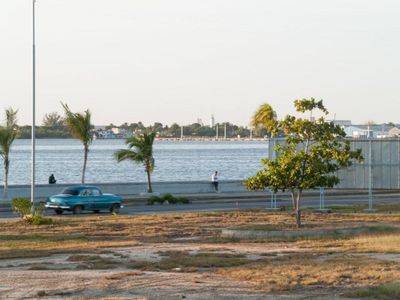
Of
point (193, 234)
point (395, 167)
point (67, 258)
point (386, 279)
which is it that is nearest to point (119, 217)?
point (193, 234)

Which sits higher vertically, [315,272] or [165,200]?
[315,272]

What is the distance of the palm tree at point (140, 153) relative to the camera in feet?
188

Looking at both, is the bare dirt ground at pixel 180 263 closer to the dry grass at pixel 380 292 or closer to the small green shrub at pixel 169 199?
the dry grass at pixel 380 292

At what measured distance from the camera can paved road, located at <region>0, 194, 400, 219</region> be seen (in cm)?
4284

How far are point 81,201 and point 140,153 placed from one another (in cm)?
1641

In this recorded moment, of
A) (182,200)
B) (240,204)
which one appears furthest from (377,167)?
(182,200)

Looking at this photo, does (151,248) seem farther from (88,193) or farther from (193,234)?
(88,193)

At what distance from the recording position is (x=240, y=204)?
47906mm

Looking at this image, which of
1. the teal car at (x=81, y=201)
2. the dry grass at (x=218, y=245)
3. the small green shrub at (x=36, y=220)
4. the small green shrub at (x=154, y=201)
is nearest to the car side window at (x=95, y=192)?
the teal car at (x=81, y=201)

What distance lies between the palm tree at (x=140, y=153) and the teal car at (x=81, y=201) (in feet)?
47.7

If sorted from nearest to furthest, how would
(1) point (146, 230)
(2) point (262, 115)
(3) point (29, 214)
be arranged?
1. (1) point (146, 230)
2. (3) point (29, 214)
3. (2) point (262, 115)

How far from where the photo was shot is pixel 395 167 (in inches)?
2365

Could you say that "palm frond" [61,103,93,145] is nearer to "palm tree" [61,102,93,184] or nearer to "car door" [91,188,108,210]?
"palm tree" [61,102,93,184]

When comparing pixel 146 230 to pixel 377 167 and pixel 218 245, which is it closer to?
pixel 218 245
